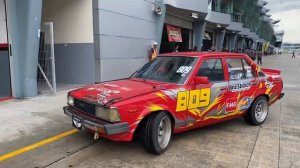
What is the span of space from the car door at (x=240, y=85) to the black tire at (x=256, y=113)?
174 millimetres

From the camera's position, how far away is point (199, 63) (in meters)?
5.75

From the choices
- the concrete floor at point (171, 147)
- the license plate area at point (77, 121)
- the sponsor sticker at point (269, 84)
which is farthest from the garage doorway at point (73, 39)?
the sponsor sticker at point (269, 84)

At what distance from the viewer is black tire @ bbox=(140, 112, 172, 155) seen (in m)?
4.82

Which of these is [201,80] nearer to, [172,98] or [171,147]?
[172,98]

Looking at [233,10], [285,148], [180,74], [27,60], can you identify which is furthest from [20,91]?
[233,10]

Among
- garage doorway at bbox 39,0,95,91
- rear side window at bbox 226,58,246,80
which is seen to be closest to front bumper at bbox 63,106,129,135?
rear side window at bbox 226,58,246,80

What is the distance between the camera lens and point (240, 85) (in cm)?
636

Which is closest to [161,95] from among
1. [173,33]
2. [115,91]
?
[115,91]

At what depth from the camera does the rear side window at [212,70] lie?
582 centimetres

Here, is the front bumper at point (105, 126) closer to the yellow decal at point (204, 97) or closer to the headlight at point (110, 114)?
the headlight at point (110, 114)

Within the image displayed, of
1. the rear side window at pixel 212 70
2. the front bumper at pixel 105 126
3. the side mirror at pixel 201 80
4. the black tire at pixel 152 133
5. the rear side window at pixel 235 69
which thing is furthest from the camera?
the rear side window at pixel 235 69

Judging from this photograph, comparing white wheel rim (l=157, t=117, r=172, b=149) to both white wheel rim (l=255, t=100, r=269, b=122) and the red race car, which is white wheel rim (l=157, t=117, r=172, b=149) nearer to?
the red race car

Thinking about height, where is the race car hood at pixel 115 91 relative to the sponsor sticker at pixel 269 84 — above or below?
above

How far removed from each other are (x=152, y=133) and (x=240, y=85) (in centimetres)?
242
